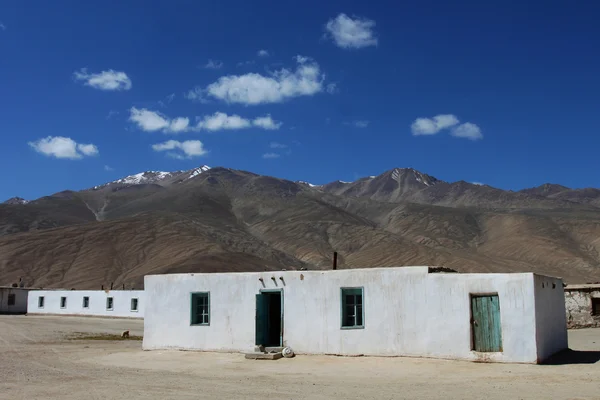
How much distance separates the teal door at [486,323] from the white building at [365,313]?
0.03 meters

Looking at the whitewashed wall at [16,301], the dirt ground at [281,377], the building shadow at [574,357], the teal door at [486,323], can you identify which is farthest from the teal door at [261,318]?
the whitewashed wall at [16,301]

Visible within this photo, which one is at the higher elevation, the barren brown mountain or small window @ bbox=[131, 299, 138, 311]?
the barren brown mountain

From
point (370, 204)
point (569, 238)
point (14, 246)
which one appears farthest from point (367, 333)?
point (370, 204)

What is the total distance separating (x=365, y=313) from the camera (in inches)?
744

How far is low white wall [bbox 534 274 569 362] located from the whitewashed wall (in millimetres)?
51161

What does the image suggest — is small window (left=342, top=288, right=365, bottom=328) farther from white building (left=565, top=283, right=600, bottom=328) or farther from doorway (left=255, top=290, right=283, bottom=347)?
white building (left=565, top=283, right=600, bottom=328)

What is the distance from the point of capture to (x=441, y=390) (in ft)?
40.9

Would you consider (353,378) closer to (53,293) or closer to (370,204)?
(53,293)

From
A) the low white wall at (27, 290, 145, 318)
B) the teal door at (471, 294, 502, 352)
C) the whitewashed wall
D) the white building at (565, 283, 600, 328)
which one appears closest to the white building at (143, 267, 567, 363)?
the teal door at (471, 294, 502, 352)

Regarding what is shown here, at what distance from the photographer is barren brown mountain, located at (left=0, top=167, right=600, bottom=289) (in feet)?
276

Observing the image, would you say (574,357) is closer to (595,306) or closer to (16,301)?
(595,306)

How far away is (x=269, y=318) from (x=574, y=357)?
9747 millimetres

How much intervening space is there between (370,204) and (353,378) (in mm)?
158807

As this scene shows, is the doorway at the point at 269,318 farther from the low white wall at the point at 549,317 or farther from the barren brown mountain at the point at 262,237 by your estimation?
the barren brown mountain at the point at 262,237
